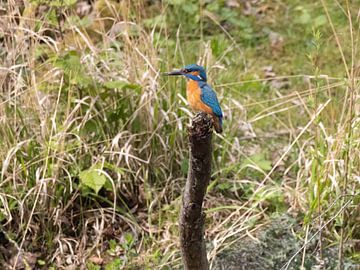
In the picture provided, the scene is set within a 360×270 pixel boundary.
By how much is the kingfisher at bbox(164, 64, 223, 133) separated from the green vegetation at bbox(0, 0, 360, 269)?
0.72 m

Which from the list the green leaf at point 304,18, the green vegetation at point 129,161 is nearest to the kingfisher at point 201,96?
the green vegetation at point 129,161

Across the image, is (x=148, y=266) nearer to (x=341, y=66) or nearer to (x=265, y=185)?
(x=265, y=185)

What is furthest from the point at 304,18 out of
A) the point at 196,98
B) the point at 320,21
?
the point at 196,98

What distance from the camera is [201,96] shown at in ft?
11.1

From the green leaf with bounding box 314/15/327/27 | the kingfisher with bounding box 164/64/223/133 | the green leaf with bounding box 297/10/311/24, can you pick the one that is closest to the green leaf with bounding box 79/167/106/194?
the kingfisher with bounding box 164/64/223/133

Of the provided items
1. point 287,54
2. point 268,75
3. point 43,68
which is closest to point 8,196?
point 43,68

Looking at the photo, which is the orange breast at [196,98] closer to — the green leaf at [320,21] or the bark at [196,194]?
the bark at [196,194]

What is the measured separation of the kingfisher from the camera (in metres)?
3.36

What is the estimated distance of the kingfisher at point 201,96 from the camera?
3.36 metres

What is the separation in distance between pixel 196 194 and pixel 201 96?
2.24ft

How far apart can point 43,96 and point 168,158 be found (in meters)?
0.80

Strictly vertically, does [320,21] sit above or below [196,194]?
below

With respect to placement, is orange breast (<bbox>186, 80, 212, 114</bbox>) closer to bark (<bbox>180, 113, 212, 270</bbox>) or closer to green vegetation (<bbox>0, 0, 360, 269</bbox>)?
bark (<bbox>180, 113, 212, 270</bbox>)

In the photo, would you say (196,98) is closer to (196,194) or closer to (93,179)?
(196,194)
